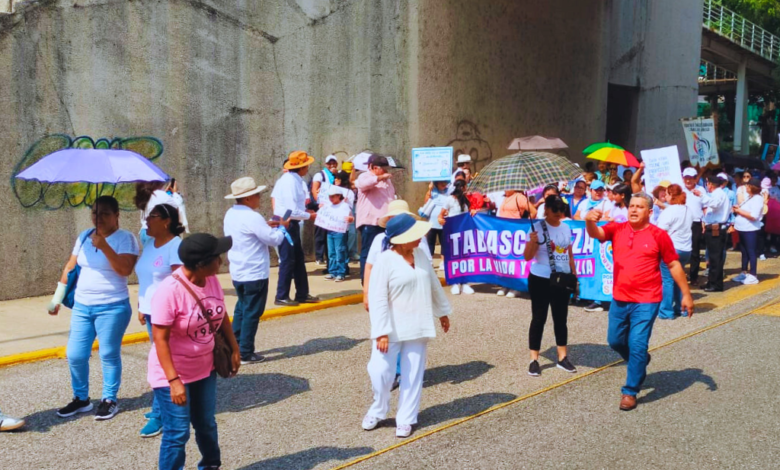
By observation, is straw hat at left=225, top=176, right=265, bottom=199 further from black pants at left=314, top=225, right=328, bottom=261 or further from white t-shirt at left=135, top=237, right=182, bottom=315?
black pants at left=314, top=225, right=328, bottom=261

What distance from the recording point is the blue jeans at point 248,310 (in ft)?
25.5

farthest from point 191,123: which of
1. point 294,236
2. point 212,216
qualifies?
point 294,236

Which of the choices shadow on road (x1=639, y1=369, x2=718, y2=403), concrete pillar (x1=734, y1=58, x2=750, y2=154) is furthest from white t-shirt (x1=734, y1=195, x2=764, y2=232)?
concrete pillar (x1=734, y1=58, x2=750, y2=154)

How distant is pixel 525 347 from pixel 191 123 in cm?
682

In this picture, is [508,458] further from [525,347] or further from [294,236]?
[294,236]

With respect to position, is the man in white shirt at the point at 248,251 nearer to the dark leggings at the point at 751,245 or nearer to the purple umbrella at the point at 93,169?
the purple umbrella at the point at 93,169

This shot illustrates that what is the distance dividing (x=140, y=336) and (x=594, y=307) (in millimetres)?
5933

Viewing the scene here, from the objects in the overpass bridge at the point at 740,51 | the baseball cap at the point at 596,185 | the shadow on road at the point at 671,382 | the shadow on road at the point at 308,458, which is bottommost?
the shadow on road at the point at 671,382

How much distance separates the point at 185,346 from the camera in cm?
458

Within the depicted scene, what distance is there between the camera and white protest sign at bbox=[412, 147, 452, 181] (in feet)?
42.3

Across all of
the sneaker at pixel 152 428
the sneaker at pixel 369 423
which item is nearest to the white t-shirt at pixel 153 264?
the sneaker at pixel 152 428

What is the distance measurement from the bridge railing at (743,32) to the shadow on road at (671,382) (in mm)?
32376

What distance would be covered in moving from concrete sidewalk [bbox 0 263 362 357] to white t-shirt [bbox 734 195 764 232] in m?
6.36

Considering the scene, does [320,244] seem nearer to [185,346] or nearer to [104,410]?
[104,410]
